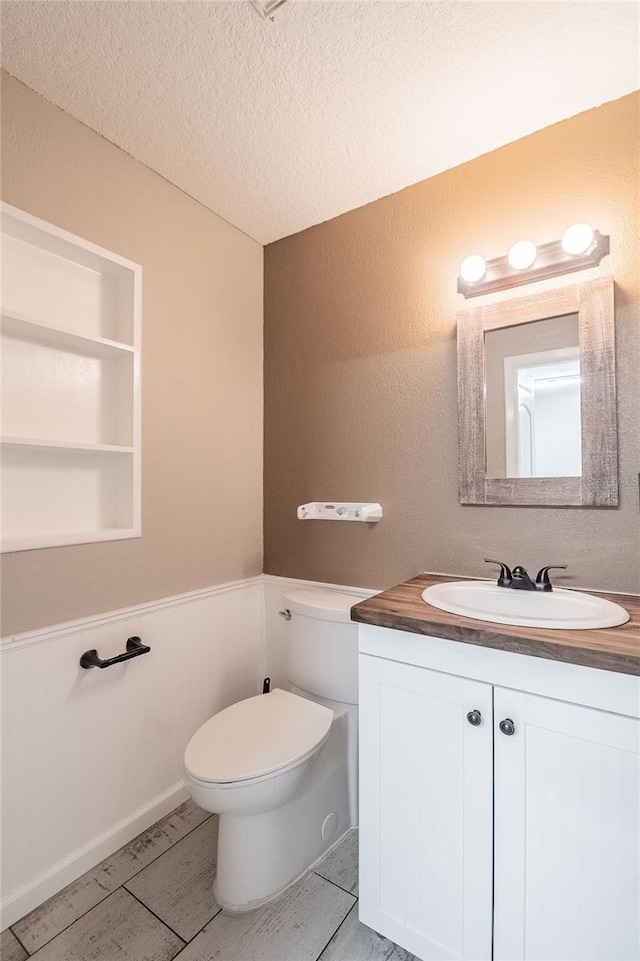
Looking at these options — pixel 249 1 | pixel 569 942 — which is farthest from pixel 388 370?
pixel 569 942

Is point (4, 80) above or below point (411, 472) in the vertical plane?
above

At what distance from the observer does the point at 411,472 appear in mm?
1677

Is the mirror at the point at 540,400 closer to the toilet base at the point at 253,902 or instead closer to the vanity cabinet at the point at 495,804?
the vanity cabinet at the point at 495,804

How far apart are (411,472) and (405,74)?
120 centimetres

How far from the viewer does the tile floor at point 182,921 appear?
1159 millimetres

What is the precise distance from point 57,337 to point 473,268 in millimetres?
1356

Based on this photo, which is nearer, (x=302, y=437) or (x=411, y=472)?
(x=411, y=472)

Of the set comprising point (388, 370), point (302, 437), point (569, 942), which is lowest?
point (569, 942)

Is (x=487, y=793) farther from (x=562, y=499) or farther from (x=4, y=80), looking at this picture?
(x=4, y=80)

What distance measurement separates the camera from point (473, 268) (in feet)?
4.87

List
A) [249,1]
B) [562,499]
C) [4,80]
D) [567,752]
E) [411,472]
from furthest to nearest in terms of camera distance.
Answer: [411,472] < [562,499] < [4,80] < [249,1] < [567,752]

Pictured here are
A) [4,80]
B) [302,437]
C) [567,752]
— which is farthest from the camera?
[302,437]

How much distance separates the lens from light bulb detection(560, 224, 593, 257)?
129 centimetres

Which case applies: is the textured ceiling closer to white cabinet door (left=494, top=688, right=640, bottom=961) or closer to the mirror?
the mirror
